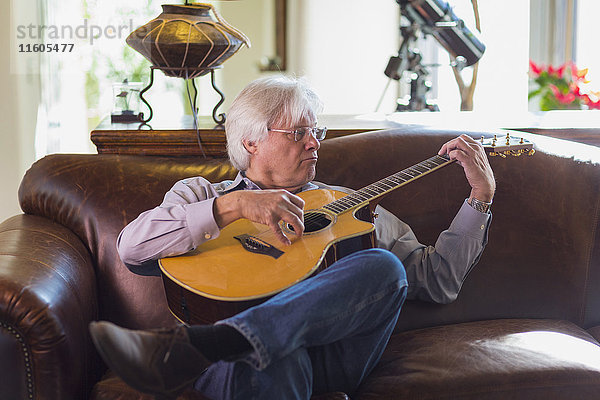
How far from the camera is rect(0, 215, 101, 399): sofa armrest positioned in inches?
55.1

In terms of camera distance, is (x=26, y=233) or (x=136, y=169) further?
(x=136, y=169)

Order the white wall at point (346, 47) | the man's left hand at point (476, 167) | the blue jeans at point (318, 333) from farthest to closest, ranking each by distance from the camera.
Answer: the white wall at point (346, 47)
the man's left hand at point (476, 167)
the blue jeans at point (318, 333)

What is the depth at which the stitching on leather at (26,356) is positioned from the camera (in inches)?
55.0

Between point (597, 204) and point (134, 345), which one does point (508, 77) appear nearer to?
point (597, 204)

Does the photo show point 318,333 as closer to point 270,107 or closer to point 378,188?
point 378,188

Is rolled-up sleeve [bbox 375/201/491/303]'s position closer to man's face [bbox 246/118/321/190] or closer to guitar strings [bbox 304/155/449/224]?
guitar strings [bbox 304/155/449/224]

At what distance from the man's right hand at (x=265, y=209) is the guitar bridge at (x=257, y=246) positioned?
32 millimetres

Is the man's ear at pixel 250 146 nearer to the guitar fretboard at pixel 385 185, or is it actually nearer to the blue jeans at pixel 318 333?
the guitar fretboard at pixel 385 185

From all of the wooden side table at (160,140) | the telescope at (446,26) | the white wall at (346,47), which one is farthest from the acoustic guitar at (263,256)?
the white wall at (346,47)

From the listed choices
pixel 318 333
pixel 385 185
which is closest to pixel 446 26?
pixel 385 185

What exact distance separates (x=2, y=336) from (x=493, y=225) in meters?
1.32

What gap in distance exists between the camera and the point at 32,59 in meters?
3.31

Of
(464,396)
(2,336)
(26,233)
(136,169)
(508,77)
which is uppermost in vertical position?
(508,77)

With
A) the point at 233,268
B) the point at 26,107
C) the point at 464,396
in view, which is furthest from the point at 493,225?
the point at 26,107
